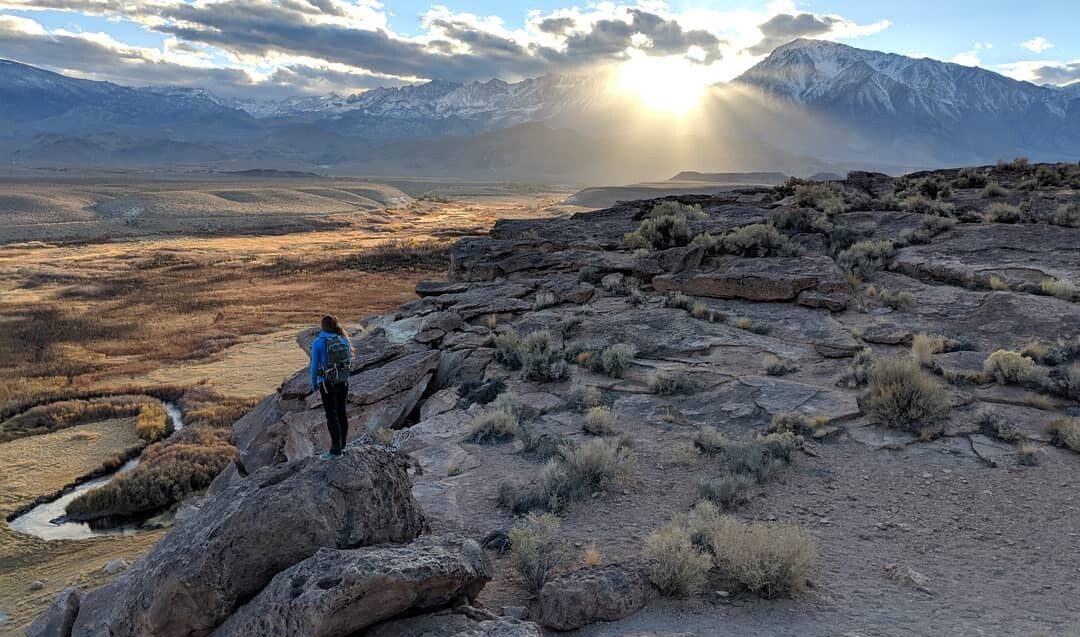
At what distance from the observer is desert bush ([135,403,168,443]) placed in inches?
802

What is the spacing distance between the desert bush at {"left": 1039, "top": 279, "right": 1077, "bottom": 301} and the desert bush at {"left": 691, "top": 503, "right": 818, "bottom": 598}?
1068 cm

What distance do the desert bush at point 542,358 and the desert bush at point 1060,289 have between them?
1025cm

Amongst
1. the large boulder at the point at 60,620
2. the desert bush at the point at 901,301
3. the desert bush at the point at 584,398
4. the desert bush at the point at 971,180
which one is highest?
the desert bush at the point at 971,180

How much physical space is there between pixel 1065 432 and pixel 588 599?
292 inches

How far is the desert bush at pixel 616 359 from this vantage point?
12.8 m

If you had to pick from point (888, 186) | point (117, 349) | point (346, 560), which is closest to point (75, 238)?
point (117, 349)

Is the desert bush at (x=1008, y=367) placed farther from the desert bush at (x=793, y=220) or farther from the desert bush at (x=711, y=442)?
the desert bush at (x=793, y=220)

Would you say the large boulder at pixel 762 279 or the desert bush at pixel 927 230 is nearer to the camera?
the large boulder at pixel 762 279

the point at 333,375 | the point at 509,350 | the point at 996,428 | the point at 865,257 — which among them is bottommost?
the point at 996,428

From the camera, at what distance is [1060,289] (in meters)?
13.5

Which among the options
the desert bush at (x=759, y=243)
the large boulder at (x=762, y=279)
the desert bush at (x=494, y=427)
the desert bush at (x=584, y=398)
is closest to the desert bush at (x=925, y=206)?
the desert bush at (x=759, y=243)

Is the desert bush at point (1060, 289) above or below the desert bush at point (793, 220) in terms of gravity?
below

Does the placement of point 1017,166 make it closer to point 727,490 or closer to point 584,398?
point 584,398

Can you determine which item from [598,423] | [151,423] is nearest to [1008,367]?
[598,423]
